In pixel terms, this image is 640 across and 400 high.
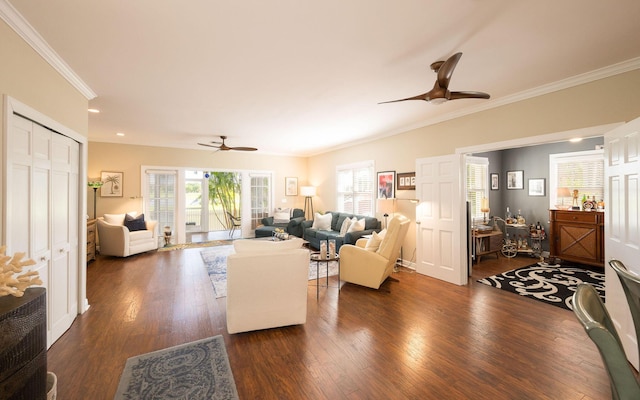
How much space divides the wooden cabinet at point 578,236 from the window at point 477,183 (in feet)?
4.41

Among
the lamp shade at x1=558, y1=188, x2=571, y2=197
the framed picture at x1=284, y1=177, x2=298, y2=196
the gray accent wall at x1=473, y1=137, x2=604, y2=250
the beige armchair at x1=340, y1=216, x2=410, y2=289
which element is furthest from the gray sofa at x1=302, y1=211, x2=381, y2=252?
the lamp shade at x1=558, y1=188, x2=571, y2=197

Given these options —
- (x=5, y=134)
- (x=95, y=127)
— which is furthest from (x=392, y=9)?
(x=95, y=127)

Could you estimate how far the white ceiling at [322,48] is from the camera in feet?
6.23

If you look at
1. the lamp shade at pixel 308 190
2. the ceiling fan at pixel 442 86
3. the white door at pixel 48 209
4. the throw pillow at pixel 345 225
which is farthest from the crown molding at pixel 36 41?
the lamp shade at pixel 308 190

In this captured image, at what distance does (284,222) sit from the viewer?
796 centimetres

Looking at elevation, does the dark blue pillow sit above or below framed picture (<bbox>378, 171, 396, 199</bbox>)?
below

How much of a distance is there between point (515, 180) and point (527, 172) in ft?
0.96

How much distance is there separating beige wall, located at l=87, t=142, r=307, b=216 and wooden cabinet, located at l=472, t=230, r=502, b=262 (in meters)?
5.50

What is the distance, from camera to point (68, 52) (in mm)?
2475

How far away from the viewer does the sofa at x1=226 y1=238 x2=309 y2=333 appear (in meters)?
2.67

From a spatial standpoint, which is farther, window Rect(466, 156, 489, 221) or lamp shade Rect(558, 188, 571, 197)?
window Rect(466, 156, 489, 221)

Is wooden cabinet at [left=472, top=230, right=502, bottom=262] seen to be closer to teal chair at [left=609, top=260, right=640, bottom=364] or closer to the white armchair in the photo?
teal chair at [left=609, top=260, right=640, bottom=364]

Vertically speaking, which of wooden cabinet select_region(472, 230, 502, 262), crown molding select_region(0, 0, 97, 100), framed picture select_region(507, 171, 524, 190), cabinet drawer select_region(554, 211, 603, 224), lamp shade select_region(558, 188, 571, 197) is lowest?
wooden cabinet select_region(472, 230, 502, 262)

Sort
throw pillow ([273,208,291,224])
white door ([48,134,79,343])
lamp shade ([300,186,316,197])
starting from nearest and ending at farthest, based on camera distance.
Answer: white door ([48,134,79,343]) < throw pillow ([273,208,291,224]) < lamp shade ([300,186,316,197])
